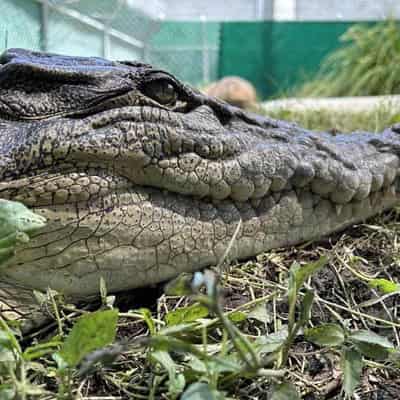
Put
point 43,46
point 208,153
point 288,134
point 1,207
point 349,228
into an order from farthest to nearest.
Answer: point 43,46, point 349,228, point 288,134, point 208,153, point 1,207

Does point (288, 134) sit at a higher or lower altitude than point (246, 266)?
higher

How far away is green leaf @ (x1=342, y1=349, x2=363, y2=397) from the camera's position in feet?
2.42

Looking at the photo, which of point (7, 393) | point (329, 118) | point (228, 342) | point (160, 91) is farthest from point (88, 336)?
point (329, 118)

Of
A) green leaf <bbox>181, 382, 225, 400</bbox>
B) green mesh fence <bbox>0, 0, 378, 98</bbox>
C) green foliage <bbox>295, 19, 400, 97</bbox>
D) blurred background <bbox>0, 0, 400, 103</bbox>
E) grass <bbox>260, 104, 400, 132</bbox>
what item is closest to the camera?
green leaf <bbox>181, 382, 225, 400</bbox>

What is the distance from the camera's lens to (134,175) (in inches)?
39.5

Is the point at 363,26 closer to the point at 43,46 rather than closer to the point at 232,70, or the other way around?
the point at 232,70

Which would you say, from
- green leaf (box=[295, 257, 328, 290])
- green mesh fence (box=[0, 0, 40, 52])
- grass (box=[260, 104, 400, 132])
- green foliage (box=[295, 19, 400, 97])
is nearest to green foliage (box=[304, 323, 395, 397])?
green leaf (box=[295, 257, 328, 290])

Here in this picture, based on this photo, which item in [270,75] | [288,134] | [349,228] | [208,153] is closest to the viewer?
[208,153]

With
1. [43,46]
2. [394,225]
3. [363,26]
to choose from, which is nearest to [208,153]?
[394,225]

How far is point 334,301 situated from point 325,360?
0.67 ft

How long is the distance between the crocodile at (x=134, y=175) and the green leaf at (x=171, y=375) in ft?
1.01

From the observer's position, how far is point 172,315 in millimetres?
825

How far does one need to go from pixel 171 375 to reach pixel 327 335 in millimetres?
259

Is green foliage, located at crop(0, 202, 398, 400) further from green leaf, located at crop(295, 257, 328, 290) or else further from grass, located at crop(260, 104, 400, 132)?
grass, located at crop(260, 104, 400, 132)
